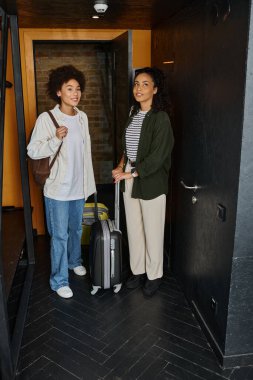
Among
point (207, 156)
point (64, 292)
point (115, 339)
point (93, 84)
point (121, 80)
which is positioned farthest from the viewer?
Result: point (93, 84)

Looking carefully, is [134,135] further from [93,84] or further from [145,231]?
[93,84]

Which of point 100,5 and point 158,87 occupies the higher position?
point 100,5

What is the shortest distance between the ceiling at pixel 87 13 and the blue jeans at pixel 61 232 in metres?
1.53

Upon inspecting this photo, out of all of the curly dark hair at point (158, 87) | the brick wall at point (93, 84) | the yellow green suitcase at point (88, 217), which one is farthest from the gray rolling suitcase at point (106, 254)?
the brick wall at point (93, 84)

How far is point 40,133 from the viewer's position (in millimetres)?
2986

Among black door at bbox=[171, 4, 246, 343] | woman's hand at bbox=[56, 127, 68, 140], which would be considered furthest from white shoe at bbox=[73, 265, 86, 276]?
woman's hand at bbox=[56, 127, 68, 140]

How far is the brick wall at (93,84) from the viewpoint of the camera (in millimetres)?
5742

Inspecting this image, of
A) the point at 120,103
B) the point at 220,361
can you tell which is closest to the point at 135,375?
the point at 220,361

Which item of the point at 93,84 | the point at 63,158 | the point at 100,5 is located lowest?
the point at 63,158

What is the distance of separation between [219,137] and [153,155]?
670 millimetres

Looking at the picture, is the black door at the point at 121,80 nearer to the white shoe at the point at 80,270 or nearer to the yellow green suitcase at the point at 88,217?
the yellow green suitcase at the point at 88,217

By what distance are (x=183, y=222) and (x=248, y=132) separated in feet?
4.29

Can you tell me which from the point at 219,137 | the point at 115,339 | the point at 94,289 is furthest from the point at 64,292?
the point at 219,137

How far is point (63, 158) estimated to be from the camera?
308 centimetres
